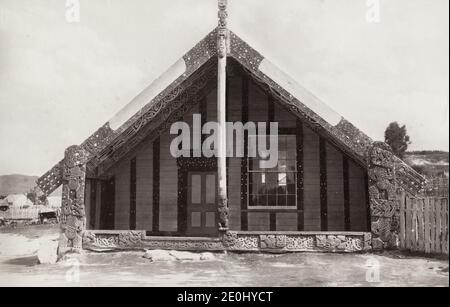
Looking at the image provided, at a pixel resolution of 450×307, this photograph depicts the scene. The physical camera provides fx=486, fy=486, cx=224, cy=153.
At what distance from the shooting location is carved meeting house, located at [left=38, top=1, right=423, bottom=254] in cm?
1088

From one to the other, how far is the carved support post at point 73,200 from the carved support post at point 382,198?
6674mm

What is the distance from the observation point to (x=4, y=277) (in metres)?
9.09

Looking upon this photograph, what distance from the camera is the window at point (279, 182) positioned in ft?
45.2

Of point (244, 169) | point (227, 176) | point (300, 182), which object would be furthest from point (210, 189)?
point (300, 182)

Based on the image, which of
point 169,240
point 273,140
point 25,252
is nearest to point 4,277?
point 169,240

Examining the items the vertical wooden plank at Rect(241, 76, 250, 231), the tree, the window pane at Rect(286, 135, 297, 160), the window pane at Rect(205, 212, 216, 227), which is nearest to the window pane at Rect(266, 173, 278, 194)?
the vertical wooden plank at Rect(241, 76, 250, 231)

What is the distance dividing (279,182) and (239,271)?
5137 millimetres

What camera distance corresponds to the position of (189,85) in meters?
12.4

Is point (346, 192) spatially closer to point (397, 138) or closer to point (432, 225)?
point (432, 225)

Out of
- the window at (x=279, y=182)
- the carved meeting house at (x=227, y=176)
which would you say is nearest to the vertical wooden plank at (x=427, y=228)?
the carved meeting house at (x=227, y=176)

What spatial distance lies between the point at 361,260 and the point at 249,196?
4659 millimetres

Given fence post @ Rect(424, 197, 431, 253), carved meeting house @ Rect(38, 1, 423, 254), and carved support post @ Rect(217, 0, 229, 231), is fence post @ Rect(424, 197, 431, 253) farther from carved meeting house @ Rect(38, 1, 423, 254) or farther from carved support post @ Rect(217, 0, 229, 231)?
carved support post @ Rect(217, 0, 229, 231)

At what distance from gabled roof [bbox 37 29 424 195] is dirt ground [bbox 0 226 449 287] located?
2.13 m
